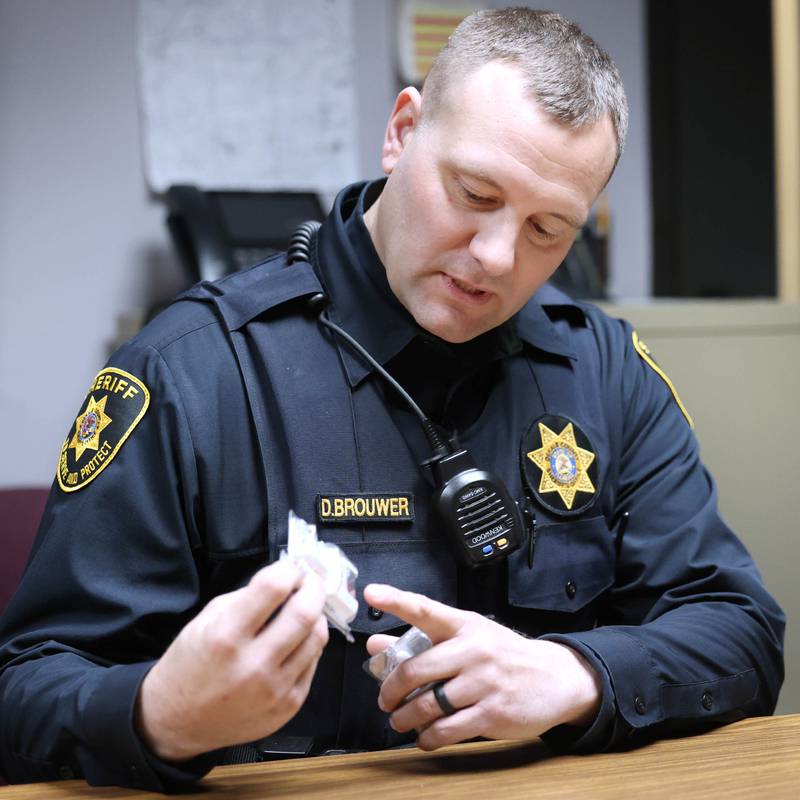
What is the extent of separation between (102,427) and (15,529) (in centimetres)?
40

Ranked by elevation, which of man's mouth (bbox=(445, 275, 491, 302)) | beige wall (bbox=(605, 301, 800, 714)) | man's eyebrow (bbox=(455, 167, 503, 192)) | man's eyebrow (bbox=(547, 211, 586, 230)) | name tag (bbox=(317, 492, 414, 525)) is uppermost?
man's eyebrow (bbox=(455, 167, 503, 192))

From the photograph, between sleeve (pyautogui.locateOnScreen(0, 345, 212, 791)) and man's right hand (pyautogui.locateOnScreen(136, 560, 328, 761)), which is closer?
man's right hand (pyautogui.locateOnScreen(136, 560, 328, 761))

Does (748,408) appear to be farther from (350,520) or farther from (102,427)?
(102,427)

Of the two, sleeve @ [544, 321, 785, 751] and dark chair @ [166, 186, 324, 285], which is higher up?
dark chair @ [166, 186, 324, 285]

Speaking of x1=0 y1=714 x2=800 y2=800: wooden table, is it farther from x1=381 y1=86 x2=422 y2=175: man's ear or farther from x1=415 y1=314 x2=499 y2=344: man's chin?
x1=381 y1=86 x2=422 y2=175: man's ear

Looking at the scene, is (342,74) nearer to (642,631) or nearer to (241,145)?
(241,145)

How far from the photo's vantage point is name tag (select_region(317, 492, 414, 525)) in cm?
112

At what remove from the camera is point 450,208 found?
1.12 m

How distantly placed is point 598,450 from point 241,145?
3.95 ft

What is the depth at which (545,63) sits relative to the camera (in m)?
1.14

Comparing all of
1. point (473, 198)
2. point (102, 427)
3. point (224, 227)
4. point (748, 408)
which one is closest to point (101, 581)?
point (102, 427)

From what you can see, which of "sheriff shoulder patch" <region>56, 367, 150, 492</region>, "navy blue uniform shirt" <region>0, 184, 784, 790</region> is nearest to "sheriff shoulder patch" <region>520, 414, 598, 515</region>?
"navy blue uniform shirt" <region>0, 184, 784, 790</region>

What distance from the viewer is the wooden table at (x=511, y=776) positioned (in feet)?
2.78

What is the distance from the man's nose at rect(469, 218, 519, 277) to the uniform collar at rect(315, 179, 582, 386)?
0.49 ft
